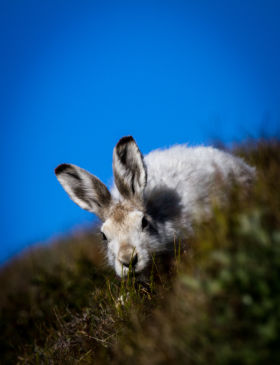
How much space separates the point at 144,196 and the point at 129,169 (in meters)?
0.48

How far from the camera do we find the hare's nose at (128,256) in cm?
351

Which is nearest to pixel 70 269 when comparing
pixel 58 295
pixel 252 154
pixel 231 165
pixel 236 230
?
pixel 58 295

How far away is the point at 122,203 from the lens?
4.19 m

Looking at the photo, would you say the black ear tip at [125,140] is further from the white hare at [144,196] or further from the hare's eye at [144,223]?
the hare's eye at [144,223]

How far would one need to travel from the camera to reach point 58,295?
19.0 ft

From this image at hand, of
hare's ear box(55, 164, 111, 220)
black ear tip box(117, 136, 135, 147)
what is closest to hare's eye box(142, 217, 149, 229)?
hare's ear box(55, 164, 111, 220)

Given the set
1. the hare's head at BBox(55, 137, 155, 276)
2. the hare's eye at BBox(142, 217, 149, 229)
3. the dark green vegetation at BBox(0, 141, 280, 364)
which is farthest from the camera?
the hare's eye at BBox(142, 217, 149, 229)

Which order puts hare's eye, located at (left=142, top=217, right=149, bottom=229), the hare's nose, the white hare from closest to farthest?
the hare's nose, the white hare, hare's eye, located at (left=142, top=217, right=149, bottom=229)

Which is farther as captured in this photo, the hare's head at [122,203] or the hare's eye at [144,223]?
the hare's eye at [144,223]

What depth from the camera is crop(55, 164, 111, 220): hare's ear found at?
167 inches

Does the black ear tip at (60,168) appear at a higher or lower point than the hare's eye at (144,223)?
higher

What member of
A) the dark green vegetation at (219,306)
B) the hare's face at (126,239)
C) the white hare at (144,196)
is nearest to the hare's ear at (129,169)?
the white hare at (144,196)

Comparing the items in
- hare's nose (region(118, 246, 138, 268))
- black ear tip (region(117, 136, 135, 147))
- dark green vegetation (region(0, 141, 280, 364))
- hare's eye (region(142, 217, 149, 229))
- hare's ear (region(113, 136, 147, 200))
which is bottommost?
dark green vegetation (region(0, 141, 280, 364))

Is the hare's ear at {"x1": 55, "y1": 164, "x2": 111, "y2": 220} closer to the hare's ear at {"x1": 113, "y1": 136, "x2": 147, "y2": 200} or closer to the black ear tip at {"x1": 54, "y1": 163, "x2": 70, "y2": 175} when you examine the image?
the black ear tip at {"x1": 54, "y1": 163, "x2": 70, "y2": 175}
